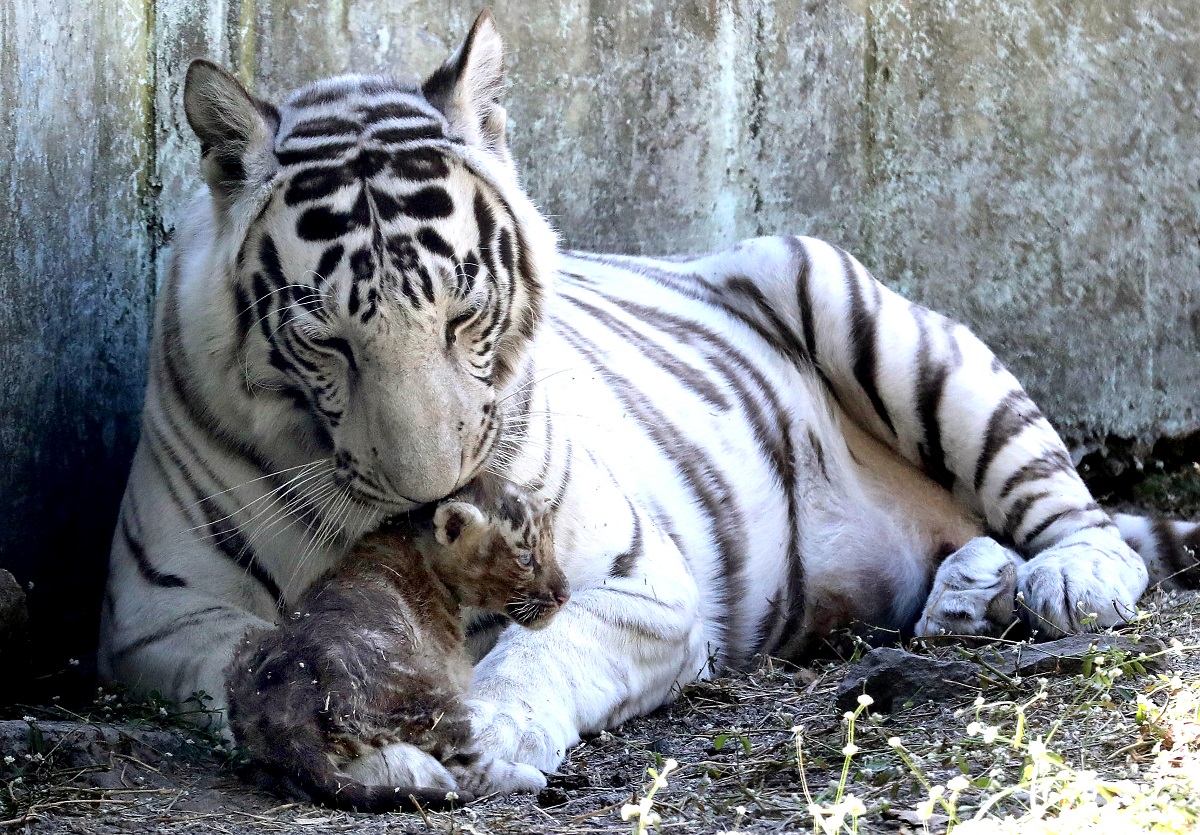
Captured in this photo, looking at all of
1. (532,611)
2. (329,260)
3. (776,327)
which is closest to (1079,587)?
(776,327)

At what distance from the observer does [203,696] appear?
2.61 m

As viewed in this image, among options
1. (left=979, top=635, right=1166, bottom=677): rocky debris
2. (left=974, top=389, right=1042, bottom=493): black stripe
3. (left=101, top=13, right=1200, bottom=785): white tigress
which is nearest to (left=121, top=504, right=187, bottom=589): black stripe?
(left=101, top=13, right=1200, bottom=785): white tigress

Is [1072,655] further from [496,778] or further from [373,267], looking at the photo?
[373,267]

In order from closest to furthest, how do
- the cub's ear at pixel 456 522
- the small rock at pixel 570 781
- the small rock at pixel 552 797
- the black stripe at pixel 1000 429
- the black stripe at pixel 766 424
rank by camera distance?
the small rock at pixel 552 797, the small rock at pixel 570 781, the cub's ear at pixel 456 522, the black stripe at pixel 766 424, the black stripe at pixel 1000 429

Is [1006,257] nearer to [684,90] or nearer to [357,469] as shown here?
[684,90]

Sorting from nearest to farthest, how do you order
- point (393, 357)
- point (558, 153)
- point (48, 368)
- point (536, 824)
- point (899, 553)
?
point (536, 824) < point (393, 357) < point (48, 368) < point (899, 553) < point (558, 153)

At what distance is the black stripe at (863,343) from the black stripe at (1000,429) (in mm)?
272

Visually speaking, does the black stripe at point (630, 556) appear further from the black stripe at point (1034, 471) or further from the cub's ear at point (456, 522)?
the black stripe at point (1034, 471)

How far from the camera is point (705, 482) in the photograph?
12.1ft

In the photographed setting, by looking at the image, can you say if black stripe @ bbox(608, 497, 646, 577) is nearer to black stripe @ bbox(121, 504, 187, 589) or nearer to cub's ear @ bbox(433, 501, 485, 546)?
cub's ear @ bbox(433, 501, 485, 546)

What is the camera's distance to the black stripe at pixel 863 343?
4012mm

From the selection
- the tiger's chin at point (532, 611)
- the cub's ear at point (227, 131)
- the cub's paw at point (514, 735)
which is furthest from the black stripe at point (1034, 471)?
the cub's ear at point (227, 131)

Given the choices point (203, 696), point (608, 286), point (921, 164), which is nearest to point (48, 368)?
point (203, 696)

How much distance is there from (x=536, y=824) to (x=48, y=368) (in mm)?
1867
